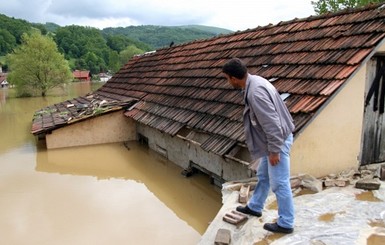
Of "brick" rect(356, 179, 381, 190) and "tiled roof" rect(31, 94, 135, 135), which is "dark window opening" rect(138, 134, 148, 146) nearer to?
"tiled roof" rect(31, 94, 135, 135)

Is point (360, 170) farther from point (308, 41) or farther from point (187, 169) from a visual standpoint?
point (187, 169)

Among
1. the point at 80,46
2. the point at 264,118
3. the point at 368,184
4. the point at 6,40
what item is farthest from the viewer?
the point at 80,46

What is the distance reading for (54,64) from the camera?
3478 cm

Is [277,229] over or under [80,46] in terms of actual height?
under

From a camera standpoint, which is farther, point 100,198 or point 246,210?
point 100,198

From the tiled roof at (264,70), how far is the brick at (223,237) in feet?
6.73

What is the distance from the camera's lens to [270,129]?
308 centimetres

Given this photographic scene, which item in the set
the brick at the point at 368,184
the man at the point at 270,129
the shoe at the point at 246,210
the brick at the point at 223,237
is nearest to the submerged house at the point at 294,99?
the brick at the point at 368,184

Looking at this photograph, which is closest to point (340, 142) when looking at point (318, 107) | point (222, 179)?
point (318, 107)

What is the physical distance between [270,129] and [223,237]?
1.32 metres

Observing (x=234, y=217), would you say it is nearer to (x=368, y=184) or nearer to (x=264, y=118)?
(x=264, y=118)

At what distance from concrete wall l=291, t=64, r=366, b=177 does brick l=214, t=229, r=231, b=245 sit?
6.65 feet

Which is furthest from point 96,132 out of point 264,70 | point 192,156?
point 264,70

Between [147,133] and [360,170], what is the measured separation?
260 inches
